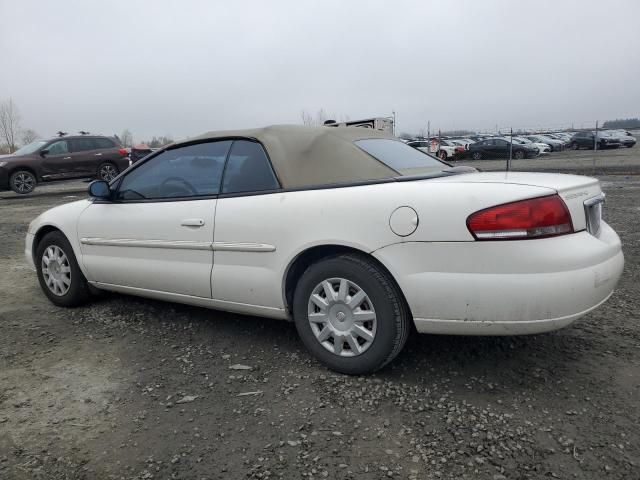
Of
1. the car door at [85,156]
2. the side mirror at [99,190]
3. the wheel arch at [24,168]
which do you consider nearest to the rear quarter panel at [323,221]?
the side mirror at [99,190]

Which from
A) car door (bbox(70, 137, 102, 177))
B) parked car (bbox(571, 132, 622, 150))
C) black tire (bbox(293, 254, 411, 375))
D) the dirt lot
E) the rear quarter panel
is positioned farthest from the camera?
parked car (bbox(571, 132, 622, 150))

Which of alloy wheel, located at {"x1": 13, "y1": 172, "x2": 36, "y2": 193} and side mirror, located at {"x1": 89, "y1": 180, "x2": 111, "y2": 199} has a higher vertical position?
side mirror, located at {"x1": 89, "y1": 180, "x2": 111, "y2": 199}

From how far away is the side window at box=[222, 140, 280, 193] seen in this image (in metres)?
3.19

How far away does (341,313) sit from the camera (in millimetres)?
2869

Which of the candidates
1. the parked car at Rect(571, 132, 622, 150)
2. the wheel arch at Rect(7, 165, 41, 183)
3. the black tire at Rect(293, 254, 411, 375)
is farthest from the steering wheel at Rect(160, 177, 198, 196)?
the parked car at Rect(571, 132, 622, 150)

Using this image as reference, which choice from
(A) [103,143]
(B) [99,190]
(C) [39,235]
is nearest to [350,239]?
(B) [99,190]

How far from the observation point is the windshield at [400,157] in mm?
3219

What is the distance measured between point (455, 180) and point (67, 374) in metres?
2.58

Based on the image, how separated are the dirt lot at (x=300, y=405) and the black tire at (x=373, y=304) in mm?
116

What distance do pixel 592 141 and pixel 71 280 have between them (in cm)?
3777

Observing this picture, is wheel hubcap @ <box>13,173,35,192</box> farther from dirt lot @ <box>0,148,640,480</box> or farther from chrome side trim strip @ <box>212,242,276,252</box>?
chrome side trim strip @ <box>212,242,276,252</box>

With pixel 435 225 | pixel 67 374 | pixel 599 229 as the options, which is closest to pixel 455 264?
pixel 435 225

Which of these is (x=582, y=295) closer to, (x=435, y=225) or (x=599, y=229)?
(x=599, y=229)

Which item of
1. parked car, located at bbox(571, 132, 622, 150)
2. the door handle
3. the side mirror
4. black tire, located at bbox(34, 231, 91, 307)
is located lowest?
parked car, located at bbox(571, 132, 622, 150)
